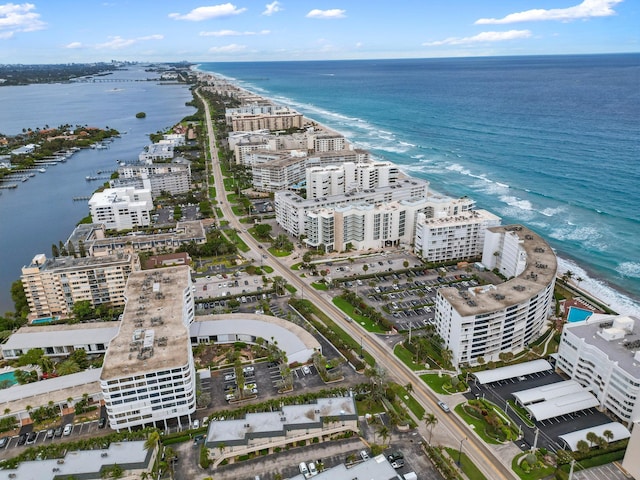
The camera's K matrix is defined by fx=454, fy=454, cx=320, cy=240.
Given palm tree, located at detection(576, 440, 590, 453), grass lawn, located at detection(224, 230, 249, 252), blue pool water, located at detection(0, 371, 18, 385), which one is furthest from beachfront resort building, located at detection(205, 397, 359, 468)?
grass lawn, located at detection(224, 230, 249, 252)

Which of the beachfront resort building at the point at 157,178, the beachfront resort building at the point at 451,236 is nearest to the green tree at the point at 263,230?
the beachfront resort building at the point at 451,236

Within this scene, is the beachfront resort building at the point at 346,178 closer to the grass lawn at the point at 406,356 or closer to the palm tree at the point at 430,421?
the grass lawn at the point at 406,356

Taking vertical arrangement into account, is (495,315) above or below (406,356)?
above

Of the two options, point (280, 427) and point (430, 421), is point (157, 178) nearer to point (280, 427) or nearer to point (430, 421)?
point (280, 427)

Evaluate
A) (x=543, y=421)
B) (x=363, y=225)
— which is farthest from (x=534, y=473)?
(x=363, y=225)

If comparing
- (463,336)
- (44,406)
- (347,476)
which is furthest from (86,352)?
(463,336)
